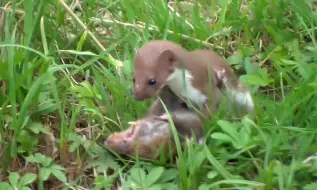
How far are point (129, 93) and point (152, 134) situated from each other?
354 mm

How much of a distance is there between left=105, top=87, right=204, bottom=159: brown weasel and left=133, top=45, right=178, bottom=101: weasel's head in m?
0.12

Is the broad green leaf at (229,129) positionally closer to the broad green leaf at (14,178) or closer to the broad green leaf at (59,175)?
the broad green leaf at (59,175)

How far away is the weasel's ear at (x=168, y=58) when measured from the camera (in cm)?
339

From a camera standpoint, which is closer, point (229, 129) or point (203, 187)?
point (203, 187)

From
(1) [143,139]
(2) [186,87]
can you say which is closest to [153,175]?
(1) [143,139]

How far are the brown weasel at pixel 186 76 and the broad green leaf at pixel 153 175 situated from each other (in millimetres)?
302

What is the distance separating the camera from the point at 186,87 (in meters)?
3.49

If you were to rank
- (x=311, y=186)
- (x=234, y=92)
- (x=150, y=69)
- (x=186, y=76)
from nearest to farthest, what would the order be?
1. (x=311, y=186)
2. (x=150, y=69)
3. (x=186, y=76)
4. (x=234, y=92)

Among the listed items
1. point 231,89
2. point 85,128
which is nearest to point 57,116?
point 85,128

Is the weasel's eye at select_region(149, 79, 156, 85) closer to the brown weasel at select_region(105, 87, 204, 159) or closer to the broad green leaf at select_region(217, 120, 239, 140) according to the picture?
the brown weasel at select_region(105, 87, 204, 159)

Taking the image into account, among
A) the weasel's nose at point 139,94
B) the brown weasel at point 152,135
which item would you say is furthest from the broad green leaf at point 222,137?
the weasel's nose at point 139,94

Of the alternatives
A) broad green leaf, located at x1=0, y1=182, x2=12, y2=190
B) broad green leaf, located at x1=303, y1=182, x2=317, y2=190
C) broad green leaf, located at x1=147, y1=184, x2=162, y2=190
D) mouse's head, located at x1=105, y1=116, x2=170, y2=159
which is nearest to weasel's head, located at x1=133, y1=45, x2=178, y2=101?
mouse's head, located at x1=105, y1=116, x2=170, y2=159

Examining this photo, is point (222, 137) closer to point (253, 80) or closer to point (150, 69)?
point (150, 69)

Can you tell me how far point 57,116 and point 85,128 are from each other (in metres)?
0.13
